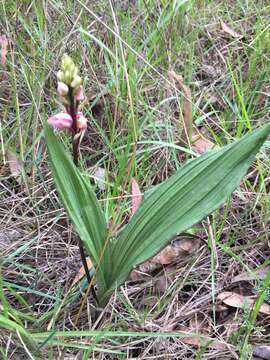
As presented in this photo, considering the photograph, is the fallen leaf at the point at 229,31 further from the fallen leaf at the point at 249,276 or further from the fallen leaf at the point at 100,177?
the fallen leaf at the point at 249,276

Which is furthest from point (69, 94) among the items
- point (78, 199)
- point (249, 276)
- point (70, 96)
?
point (249, 276)

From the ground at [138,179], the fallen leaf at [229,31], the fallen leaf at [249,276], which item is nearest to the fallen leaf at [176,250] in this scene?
the ground at [138,179]

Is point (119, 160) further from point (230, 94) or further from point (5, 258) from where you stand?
point (230, 94)

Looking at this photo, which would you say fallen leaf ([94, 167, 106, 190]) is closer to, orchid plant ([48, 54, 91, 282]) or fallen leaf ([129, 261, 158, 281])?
fallen leaf ([129, 261, 158, 281])

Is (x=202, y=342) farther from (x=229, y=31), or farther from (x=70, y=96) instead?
(x=229, y=31)

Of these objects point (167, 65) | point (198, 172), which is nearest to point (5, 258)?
point (198, 172)

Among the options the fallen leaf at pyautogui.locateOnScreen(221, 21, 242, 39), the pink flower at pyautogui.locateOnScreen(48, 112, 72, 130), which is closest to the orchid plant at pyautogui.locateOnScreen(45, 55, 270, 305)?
the pink flower at pyautogui.locateOnScreen(48, 112, 72, 130)
